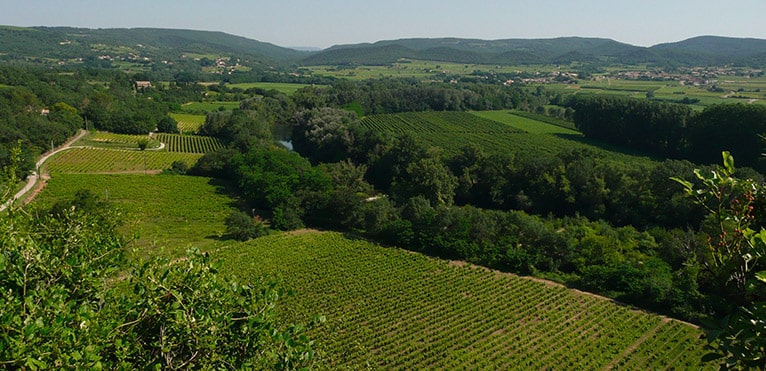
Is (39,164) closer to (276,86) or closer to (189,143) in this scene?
(189,143)

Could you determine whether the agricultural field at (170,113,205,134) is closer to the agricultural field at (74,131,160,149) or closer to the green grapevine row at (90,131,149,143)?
the agricultural field at (74,131,160,149)

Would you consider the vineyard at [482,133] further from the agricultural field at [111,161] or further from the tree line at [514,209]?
the agricultural field at [111,161]

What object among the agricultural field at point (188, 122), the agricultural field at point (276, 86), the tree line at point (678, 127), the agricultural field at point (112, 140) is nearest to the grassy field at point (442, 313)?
the tree line at point (678, 127)

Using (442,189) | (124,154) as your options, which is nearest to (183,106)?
(124,154)

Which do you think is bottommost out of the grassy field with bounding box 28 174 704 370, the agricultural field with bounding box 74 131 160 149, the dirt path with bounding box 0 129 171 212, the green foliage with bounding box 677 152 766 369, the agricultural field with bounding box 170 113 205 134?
the grassy field with bounding box 28 174 704 370

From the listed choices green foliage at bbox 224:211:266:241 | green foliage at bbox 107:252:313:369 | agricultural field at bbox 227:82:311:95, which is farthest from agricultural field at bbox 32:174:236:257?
agricultural field at bbox 227:82:311:95

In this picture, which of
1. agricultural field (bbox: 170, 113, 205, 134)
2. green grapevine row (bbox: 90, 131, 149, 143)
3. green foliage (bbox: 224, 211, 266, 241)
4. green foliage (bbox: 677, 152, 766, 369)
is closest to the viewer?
green foliage (bbox: 677, 152, 766, 369)

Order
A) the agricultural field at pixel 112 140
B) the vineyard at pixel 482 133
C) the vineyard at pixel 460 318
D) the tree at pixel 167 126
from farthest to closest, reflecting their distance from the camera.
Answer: the tree at pixel 167 126 < the agricultural field at pixel 112 140 < the vineyard at pixel 482 133 < the vineyard at pixel 460 318
